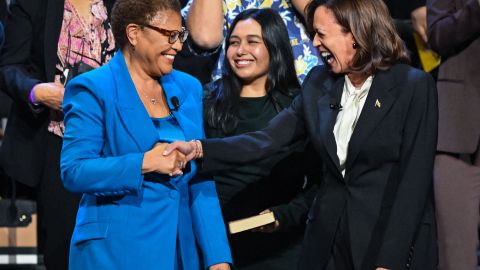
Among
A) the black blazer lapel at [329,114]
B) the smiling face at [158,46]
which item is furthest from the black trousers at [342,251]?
the smiling face at [158,46]

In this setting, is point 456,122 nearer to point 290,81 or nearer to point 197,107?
point 290,81

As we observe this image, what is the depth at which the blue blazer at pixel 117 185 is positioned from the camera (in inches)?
120

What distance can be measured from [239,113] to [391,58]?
1.04 metres

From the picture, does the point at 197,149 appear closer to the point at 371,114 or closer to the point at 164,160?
the point at 164,160

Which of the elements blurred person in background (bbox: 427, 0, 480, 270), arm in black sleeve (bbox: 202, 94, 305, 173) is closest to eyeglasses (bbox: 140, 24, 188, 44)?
arm in black sleeve (bbox: 202, 94, 305, 173)

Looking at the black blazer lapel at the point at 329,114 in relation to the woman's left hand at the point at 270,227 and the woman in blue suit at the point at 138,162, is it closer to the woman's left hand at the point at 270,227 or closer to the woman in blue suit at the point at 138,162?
the woman in blue suit at the point at 138,162

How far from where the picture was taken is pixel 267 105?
437 cm

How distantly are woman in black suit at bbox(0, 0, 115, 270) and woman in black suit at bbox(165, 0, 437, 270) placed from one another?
0.94 m

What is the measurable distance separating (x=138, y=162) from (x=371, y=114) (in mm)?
942

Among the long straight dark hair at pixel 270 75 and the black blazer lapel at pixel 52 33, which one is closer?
the black blazer lapel at pixel 52 33

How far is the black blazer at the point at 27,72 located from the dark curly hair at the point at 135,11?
90 centimetres

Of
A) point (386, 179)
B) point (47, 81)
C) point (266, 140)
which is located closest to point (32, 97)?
point (47, 81)

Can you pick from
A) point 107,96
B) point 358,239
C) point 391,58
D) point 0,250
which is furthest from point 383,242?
point 0,250

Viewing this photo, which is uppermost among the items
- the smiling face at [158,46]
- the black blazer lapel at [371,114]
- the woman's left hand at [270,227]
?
the smiling face at [158,46]
